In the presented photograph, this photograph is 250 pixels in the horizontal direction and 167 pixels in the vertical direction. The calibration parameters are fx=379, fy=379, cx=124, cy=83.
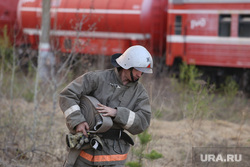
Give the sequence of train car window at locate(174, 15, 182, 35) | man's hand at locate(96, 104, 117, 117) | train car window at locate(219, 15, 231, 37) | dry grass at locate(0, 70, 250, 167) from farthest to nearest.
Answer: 1. train car window at locate(174, 15, 182, 35)
2. train car window at locate(219, 15, 231, 37)
3. dry grass at locate(0, 70, 250, 167)
4. man's hand at locate(96, 104, 117, 117)

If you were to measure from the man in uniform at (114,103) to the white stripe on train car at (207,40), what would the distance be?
7.98m

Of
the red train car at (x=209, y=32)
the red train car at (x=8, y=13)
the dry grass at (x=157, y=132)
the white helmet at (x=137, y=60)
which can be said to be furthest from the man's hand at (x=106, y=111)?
the red train car at (x=8, y=13)

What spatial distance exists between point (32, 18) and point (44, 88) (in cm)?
631

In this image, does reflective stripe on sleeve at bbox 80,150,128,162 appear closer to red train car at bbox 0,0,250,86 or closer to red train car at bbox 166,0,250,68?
red train car at bbox 0,0,250,86

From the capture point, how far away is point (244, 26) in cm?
1097

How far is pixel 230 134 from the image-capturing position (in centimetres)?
730

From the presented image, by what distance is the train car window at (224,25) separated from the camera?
1114 cm

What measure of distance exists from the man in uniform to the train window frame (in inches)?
319

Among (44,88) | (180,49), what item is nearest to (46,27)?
(44,88)

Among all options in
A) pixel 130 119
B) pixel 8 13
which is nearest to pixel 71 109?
pixel 130 119

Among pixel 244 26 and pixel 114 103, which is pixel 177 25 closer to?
pixel 244 26

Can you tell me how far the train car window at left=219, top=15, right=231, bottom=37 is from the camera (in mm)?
11141

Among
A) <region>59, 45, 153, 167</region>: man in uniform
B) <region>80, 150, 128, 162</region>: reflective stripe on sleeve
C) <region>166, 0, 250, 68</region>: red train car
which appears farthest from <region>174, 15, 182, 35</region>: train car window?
<region>80, 150, 128, 162</region>: reflective stripe on sleeve

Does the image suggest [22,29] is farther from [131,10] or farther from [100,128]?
[100,128]
